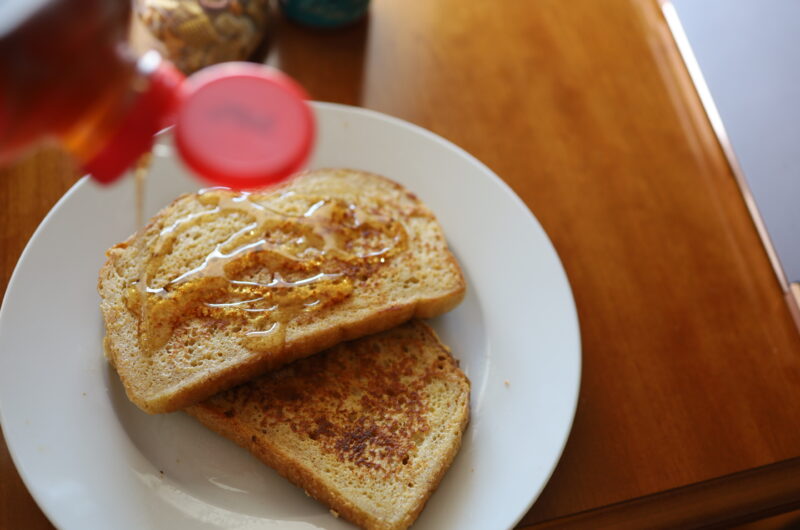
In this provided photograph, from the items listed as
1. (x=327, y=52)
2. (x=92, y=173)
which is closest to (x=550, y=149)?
(x=327, y=52)

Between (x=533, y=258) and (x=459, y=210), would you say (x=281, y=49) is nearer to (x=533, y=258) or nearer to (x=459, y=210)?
(x=459, y=210)

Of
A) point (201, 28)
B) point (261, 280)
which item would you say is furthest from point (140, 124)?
point (201, 28)

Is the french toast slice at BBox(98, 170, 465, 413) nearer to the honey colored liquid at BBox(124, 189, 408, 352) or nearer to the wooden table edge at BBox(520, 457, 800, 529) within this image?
the honey colored liquid at BBox(124, 189, 408, 352)

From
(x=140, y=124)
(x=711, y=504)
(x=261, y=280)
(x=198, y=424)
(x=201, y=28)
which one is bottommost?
(x=711, y=504)

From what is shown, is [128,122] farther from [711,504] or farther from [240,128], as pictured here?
[711,504]

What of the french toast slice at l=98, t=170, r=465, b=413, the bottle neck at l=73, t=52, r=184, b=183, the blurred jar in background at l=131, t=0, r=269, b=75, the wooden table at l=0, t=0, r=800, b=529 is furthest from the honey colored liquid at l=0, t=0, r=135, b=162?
the blurred jar in background at l=131, t=0, r=269, b=75

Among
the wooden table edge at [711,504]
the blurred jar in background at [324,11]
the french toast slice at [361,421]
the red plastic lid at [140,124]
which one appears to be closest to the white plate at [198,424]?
the french toast slice at [361,421]

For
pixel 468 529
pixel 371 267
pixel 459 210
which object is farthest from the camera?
pixel 459 210
